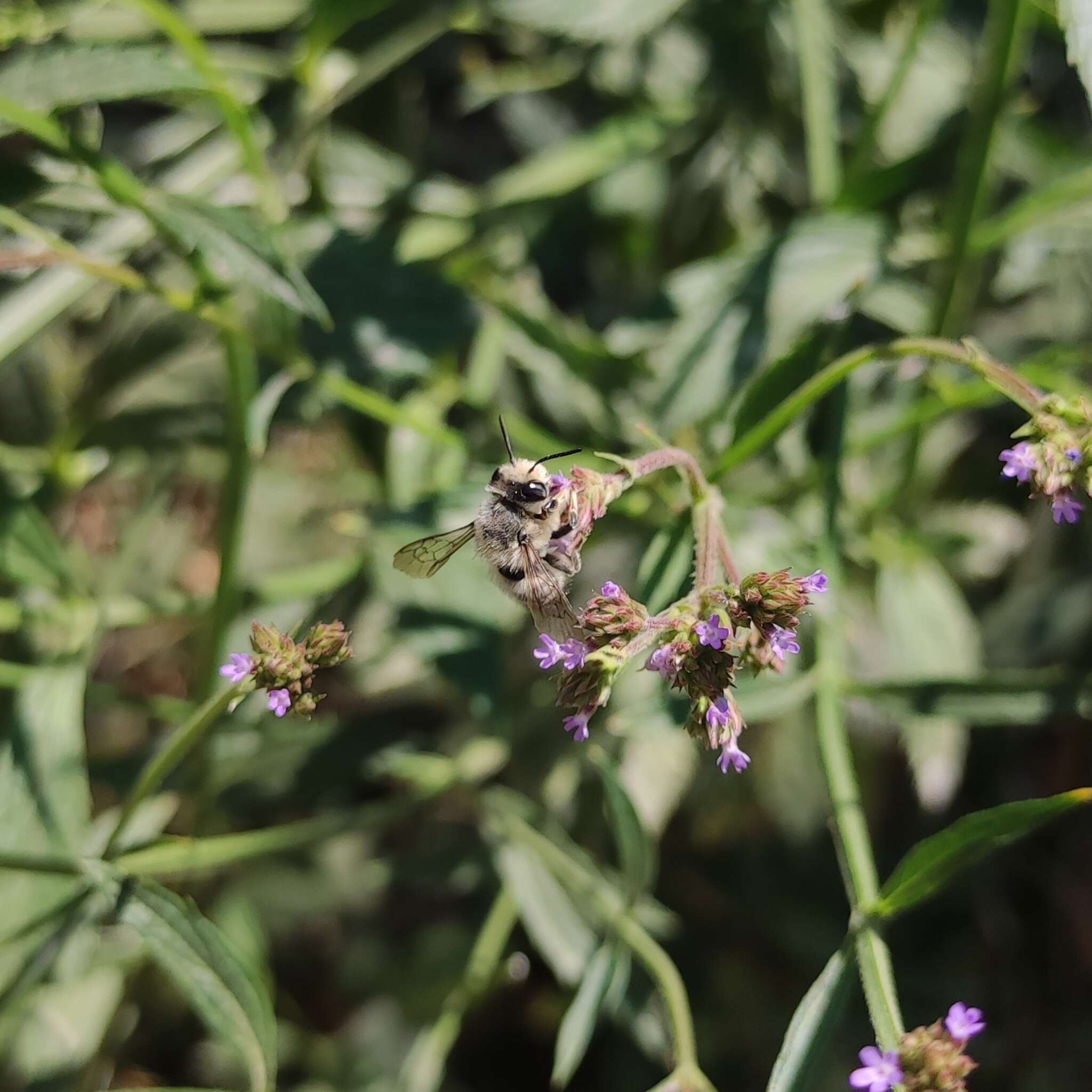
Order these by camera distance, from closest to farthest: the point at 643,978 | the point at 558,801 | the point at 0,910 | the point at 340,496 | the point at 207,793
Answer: the point at 0,910
the point at 643,978
the point at 207,793
the point at 558,801
the point at 340,496

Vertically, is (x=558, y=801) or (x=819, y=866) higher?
(x=558, y=801)

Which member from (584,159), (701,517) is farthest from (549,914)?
(584,159)

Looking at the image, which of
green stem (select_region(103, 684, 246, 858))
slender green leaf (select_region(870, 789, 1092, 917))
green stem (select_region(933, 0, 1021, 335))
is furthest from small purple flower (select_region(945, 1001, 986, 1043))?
green stem (select_region(933, 0, 1021, 335))

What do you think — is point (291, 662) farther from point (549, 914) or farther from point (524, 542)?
point (549, 914)

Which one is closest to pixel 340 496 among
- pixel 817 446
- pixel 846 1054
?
pixel 817 446

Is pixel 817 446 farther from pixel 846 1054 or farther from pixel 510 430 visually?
pixel 846 1054

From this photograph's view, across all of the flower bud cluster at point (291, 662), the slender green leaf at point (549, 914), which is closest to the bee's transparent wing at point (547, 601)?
the flower bud cluster at point (291, 662)
